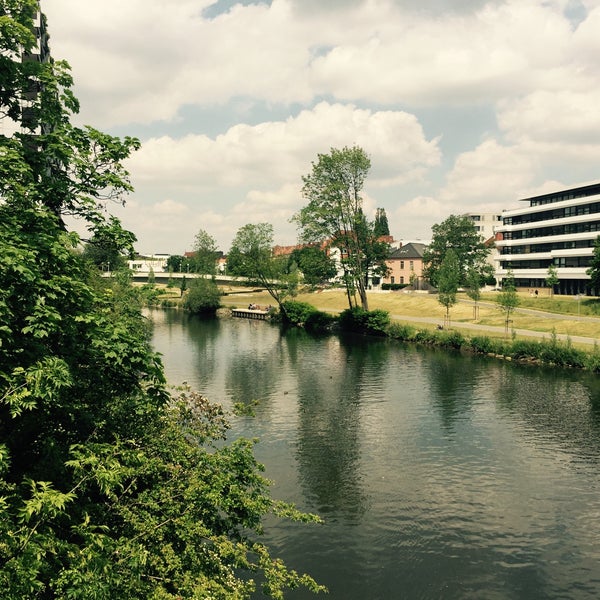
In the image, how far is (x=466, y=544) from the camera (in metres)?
22.3

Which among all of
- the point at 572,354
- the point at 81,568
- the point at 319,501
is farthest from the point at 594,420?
the point at 81,568

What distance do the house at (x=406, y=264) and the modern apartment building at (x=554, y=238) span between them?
24.0 m

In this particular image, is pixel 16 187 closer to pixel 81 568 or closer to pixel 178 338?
pixel 81 568

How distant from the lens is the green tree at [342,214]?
264 feet

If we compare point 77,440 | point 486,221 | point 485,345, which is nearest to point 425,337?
point 485,345

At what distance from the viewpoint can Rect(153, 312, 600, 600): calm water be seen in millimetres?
20484

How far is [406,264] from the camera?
149m

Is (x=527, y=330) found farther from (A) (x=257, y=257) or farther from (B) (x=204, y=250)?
(B) (x=204, y=250)

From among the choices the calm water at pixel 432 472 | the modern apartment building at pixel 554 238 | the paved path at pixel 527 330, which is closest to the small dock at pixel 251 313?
the paved path at pixel 527 330

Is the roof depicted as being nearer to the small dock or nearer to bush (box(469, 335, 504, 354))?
the small dock

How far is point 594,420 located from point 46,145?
38.6 metres

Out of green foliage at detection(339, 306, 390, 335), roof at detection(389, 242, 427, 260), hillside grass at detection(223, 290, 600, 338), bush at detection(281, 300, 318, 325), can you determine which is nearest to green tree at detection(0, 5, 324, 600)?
hillside grass at detection(223, 290, 600, 338)

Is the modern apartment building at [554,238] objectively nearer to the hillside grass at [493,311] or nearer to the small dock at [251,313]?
the hillside grass at [493,311]

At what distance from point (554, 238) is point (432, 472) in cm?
9503
